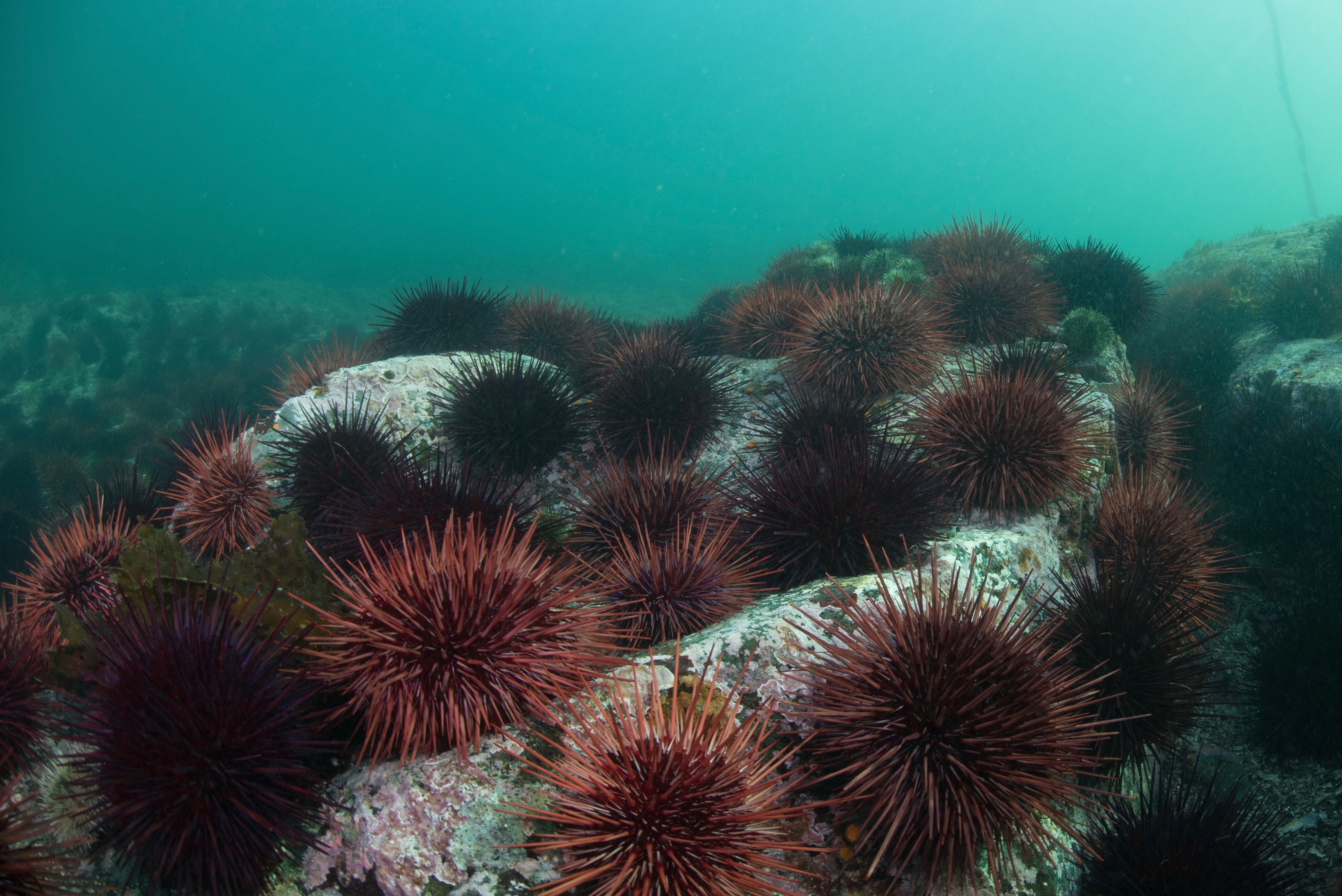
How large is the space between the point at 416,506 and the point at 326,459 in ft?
5.16

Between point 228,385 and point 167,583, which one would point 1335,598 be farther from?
point 228,385

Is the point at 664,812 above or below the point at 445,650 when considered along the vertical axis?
below

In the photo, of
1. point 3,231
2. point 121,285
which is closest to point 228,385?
point 121,285

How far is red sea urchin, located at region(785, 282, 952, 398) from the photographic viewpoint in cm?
500

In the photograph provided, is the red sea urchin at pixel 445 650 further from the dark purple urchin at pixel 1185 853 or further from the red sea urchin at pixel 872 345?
the red sea urchin at pixel 872 345

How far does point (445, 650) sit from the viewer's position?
1.95 m

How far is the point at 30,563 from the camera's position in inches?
166

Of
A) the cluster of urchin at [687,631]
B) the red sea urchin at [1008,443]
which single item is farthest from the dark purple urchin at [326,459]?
the red sea urchin at [1008,443]

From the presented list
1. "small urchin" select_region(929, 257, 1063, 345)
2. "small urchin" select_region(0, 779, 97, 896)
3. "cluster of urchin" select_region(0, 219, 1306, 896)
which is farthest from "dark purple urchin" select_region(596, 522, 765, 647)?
"small urchin" select_region(929, 257, 1063, 345)

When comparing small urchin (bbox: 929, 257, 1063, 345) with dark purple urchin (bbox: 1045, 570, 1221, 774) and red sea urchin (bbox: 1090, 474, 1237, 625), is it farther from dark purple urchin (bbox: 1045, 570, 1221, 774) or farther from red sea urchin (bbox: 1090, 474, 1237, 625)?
dark purple urchin (bbox: 1045, 570, 1221, 774)

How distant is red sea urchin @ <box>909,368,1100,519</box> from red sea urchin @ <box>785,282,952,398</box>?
37.4 inches

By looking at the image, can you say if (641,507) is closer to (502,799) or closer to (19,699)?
(502,799)

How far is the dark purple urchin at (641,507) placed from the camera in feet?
11.7

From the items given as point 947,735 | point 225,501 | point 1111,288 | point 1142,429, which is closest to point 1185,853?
point 947,735
